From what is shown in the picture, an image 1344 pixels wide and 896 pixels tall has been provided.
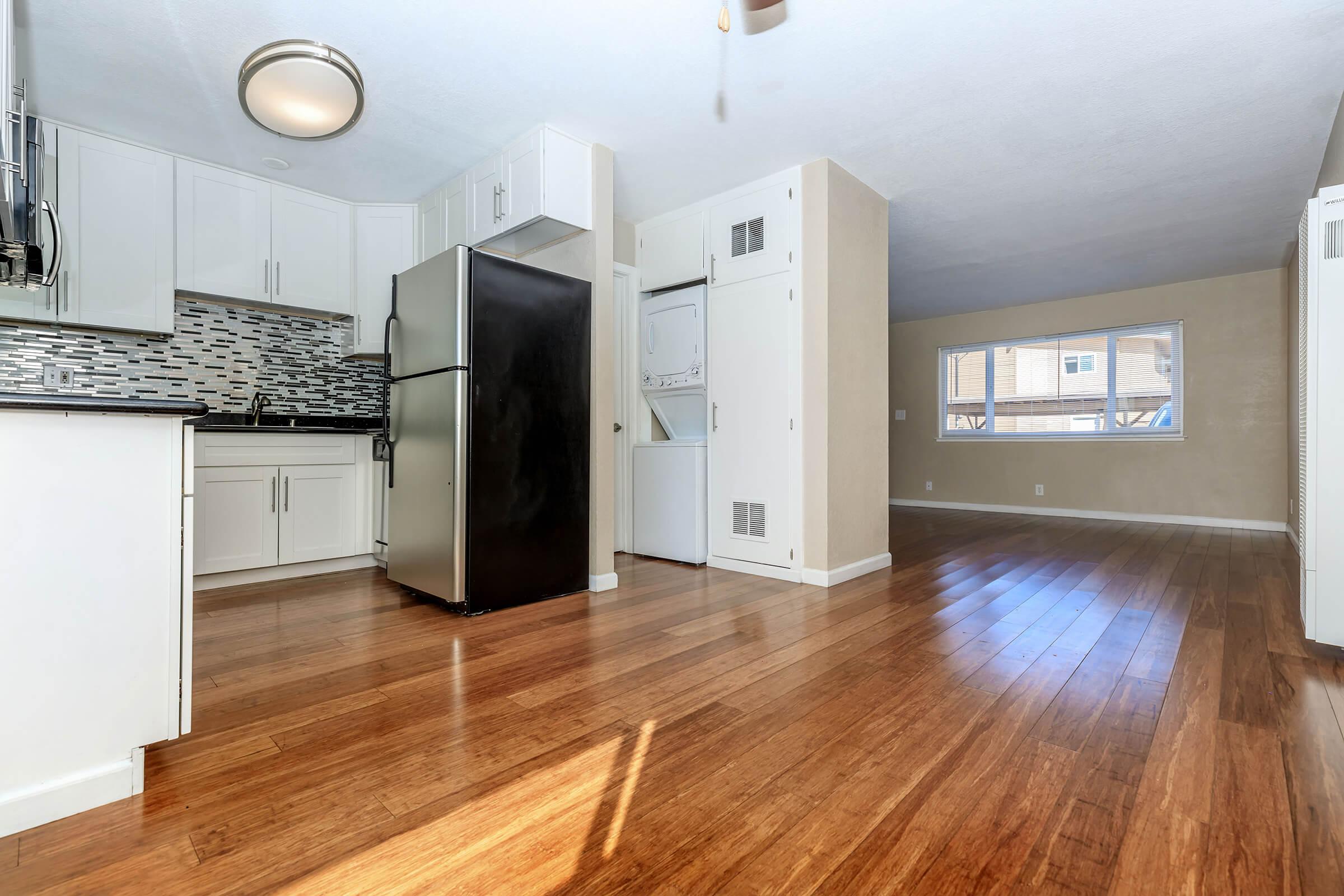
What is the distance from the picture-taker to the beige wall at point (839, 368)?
338 centimetres

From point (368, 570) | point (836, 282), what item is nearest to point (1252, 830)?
point (836, 282)

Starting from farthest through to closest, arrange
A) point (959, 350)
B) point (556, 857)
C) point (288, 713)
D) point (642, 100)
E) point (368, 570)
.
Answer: point (959, 350) → point (368, 570) → point (642, 100) → point (288, 713) → point (556, 857)

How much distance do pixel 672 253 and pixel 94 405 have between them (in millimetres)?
3342

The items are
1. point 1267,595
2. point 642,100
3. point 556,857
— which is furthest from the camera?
point 1267,595

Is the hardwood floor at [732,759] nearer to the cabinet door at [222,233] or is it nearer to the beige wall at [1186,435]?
the cabinet door at [222,233]

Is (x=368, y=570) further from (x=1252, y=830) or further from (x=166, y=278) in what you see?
(x=1252, y=830)

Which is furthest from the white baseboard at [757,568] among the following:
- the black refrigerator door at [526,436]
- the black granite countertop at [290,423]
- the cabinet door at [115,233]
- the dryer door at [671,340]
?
the cabinet door at [115,233]

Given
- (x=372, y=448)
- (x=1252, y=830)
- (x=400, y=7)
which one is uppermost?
(x=400, y=7)

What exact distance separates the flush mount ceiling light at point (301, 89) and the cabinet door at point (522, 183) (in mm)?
806

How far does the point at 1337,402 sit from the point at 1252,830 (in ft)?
5.71

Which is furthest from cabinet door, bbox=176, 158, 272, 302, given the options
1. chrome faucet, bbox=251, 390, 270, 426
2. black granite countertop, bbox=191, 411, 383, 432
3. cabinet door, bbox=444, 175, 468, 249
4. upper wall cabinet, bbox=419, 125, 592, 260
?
upper wall cabinet, bbox=419, 125, 592, 260

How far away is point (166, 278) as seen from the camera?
3295 millimetres

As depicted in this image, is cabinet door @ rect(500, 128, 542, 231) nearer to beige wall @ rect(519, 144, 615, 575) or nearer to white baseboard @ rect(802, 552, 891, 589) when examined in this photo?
beige wall @ rect(519, 144, 615, 575)

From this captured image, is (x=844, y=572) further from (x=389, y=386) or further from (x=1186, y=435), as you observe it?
(x=1186, y=435)
